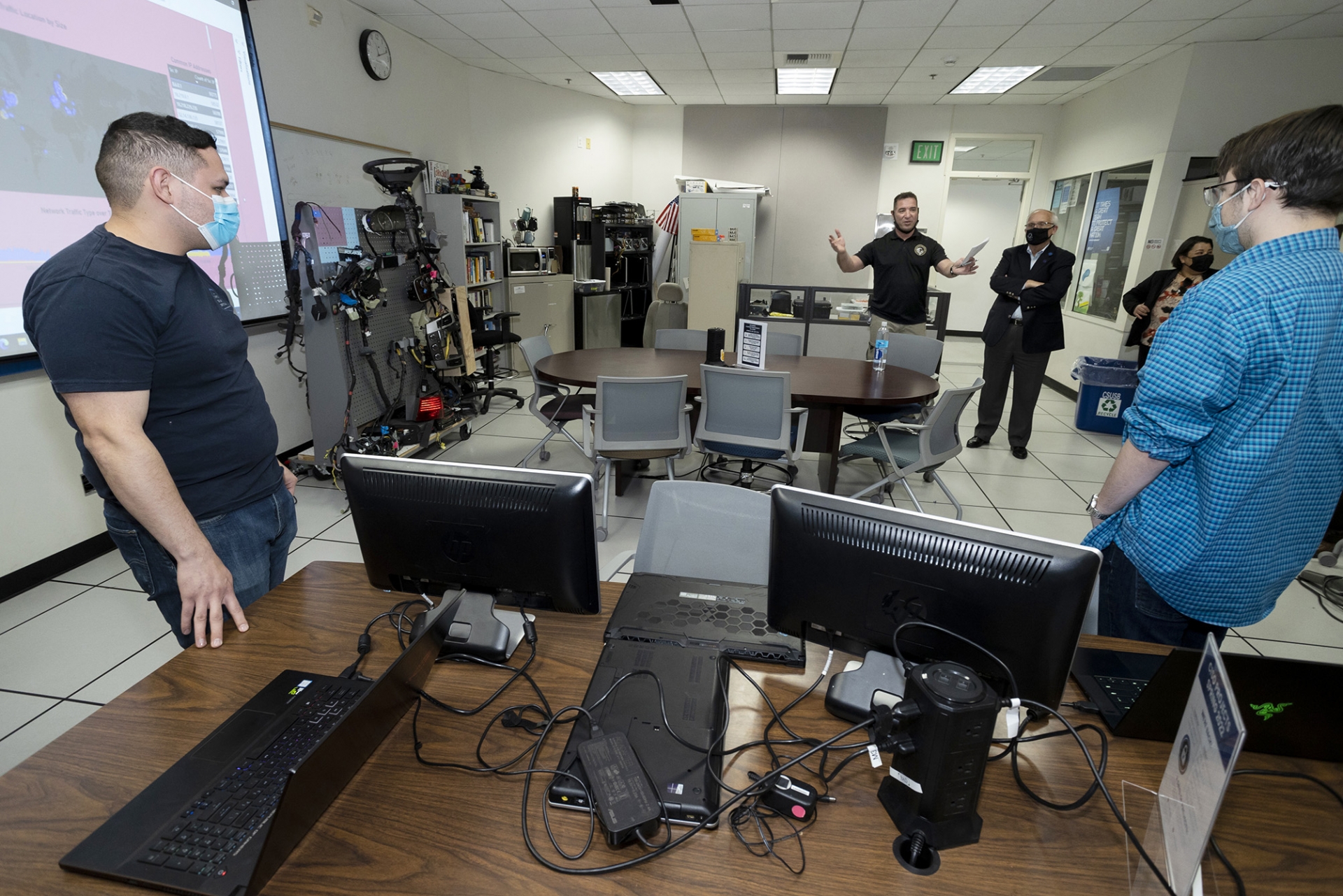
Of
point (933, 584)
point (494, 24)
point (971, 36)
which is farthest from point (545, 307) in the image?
point (933, 584)

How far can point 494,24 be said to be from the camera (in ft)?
16.7

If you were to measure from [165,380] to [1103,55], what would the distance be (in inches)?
292

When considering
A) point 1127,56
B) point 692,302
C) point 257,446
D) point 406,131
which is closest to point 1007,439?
point 692,302

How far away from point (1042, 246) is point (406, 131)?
520 centimetres

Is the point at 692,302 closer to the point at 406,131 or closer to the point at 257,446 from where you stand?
the point at 406,131

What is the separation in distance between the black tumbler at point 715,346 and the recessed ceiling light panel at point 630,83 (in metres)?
4.36

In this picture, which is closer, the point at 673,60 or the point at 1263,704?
the point at 1263,704

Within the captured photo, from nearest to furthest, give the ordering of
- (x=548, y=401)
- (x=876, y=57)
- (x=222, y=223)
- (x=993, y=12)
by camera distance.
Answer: (x=222, y=223)
(x=548, y=401)
(x=993, y=12)
(x=876, y=57)

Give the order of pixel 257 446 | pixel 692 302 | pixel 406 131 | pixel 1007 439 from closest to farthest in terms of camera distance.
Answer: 1. pixel 257 446
2. pixel 1007 439
3. pixel 406 131
4. pixel 692 302

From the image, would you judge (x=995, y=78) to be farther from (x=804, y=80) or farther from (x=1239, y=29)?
(x=1239, y=29)

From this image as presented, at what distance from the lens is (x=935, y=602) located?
3.28ft

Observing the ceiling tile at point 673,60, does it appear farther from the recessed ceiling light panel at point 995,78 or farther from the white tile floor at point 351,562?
the white tile floor at point 351,562

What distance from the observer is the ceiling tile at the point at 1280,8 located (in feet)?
14.3

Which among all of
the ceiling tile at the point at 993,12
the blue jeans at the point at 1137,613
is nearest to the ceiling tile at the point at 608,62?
the ceiling tile at the point at 993,12
